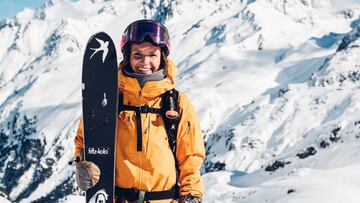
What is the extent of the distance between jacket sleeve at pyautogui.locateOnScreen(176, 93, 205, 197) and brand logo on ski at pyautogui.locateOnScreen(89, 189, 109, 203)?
3.18ft

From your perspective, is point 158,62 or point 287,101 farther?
point 287,101

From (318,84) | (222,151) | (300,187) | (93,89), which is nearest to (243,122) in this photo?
(222,151)

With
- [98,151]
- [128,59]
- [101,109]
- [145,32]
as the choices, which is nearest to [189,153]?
[98,151]

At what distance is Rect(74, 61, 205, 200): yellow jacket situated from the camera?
6699 mm

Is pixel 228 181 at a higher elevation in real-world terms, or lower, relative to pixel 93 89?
lower

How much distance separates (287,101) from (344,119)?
125m

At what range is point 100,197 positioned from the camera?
272 inches

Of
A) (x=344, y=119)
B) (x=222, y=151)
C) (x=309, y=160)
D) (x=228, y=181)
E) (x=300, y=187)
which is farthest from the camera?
(x=222, y=151)

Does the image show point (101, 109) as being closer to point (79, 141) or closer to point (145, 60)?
point (79, 141)

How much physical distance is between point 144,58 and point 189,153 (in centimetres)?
138

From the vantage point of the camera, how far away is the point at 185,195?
267 inches

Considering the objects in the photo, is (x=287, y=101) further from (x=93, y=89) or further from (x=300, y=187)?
(x=93, y=89)

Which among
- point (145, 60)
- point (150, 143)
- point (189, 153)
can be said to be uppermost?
point (145, 60)

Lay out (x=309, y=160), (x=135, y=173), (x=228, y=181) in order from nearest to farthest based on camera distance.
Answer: (x=135, y=173) < (x=309, y=160) < (x=228, y=181)
